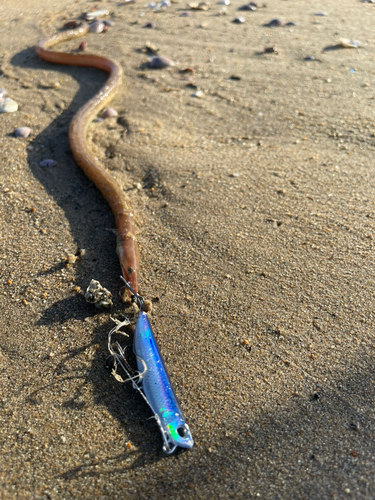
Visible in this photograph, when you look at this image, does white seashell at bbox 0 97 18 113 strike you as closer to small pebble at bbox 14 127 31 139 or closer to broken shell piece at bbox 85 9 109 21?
small pebble at bbox 14 127 31 139

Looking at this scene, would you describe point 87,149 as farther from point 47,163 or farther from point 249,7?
point 249,7

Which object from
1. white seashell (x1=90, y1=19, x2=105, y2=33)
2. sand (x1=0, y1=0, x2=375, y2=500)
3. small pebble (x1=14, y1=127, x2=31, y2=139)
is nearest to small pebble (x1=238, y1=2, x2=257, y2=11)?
sand (x1=0, y1=0, x2=375, y2=500)

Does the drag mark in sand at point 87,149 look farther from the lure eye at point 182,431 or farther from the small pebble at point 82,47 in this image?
the lure eye at point 182,431

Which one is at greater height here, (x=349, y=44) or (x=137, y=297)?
(x=349, y=44)

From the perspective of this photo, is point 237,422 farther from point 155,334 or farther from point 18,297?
point 18,297

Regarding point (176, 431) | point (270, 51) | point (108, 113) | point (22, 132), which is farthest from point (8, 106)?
point (176, 431)

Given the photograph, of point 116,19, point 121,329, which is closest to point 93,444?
point 121,329
